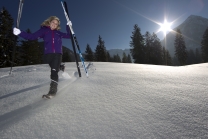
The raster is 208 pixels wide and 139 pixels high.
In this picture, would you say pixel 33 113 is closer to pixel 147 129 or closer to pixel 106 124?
pixel 106 124

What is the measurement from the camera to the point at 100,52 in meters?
45.6

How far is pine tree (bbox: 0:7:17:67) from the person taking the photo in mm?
20781

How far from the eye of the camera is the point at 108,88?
9.16 ft

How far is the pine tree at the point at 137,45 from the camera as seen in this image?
36.1 m

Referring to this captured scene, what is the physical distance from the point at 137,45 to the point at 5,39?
29230 millimetres

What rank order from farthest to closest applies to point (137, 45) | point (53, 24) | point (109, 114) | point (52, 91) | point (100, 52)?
point (100, 52), point (137, 45), point (53, 24), point (52, 91), point (109, 114)

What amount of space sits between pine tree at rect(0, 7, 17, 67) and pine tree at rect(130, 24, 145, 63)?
91.2 ft

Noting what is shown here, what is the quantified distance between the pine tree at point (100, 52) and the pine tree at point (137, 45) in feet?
36.5

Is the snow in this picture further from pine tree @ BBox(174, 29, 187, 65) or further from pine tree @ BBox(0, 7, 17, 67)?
pine tree @ BBox(174, 29, 187, 65)

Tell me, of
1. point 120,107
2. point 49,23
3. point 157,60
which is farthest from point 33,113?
point 157,60

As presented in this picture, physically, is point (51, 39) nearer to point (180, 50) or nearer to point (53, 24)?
point (53, 24)

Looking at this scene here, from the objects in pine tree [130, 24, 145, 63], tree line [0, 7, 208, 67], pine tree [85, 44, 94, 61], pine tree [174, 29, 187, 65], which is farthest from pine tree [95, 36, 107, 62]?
pine tree [174, 29, 187, 65]

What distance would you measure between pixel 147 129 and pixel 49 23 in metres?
3.03

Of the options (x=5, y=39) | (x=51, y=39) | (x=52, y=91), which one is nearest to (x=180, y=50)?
(x=5, y=39)
